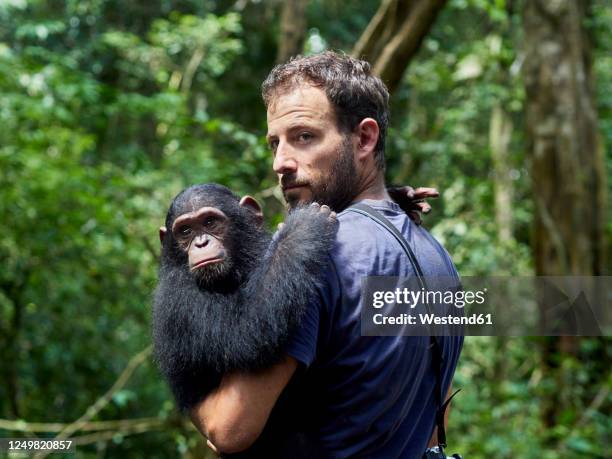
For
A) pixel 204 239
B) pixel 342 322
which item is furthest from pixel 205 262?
pixel 342 322

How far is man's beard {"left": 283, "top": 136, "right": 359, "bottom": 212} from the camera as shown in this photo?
1988 millimetres

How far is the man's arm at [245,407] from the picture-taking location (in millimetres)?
1651

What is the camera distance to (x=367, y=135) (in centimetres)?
204

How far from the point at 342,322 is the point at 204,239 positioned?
621mm

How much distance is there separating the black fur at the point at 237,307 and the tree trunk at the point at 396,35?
7.52 ft

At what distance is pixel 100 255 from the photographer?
281 inches

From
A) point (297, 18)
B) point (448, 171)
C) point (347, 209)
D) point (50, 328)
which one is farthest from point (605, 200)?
point (347, 209)

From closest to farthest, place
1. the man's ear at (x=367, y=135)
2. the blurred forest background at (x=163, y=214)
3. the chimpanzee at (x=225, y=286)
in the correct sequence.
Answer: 1. the chimpanzee at (x=225, y=286)
2. the man's ear at (x=367, y=135)
3. the blurred forest background at (x=163, y=214)

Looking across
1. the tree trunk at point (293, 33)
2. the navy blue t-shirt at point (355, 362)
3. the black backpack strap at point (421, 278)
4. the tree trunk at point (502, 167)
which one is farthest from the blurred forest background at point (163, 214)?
the navy blue t-shirt at point (355, 362)

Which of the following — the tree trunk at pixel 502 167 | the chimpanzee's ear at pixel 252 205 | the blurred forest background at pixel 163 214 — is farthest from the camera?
the tree trunk at pixel 502 167

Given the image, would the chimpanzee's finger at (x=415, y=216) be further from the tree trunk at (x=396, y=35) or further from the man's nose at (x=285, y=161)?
the tree trunk at (x=396, y=35)

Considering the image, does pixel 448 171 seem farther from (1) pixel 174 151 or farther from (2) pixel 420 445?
(2) pixel 420 445

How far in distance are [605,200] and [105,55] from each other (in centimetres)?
608

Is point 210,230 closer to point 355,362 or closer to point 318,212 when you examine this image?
point 318,212
